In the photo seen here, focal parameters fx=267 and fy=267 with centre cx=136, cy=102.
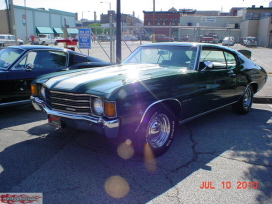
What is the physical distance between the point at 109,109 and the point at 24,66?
11.4 ft

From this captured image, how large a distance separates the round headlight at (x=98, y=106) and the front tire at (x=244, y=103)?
3.68m

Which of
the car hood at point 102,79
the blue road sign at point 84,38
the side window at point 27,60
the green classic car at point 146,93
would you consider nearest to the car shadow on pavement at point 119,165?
the green classic car at point 146,93

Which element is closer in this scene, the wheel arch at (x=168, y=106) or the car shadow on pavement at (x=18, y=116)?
the wheel arch at (x=168, y=106)

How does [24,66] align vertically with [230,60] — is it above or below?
below

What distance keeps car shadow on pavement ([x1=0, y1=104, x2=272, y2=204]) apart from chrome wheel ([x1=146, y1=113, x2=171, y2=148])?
0.20 metres

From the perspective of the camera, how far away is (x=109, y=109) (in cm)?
310

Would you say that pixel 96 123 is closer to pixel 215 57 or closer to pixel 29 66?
pixel 215 57

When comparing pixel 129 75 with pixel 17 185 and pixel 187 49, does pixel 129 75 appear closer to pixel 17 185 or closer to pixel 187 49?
pixel 187 49

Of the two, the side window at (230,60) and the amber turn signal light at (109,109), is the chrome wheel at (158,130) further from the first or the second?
the side window at (230,60)

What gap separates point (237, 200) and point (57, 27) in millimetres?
67491

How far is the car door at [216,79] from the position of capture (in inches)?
176

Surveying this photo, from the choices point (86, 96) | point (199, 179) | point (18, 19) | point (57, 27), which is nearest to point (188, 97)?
point (199, 179)

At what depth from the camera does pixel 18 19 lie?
5106cm

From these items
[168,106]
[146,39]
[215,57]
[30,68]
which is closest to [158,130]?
Answer: [168,106]
